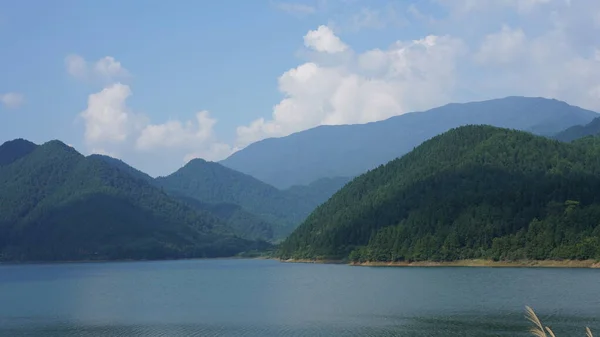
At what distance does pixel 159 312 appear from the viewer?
373ft

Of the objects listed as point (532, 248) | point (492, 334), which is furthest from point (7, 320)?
point (532, 248)

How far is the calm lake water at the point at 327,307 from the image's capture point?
285 ft

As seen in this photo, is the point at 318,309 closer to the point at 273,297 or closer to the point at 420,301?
the point at 420,301

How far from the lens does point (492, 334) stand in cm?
7731

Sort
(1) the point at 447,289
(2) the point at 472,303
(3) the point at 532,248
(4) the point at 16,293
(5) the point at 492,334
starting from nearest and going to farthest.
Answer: (5) the point at 492,334 < (2) the point at 472,303 < (1) the point at 447,289 < (4) the point at 16,293 < (3) the point at 532,248

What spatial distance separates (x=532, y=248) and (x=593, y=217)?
712 inches

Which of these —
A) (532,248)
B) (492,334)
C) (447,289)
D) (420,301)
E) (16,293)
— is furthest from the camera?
(532,248)

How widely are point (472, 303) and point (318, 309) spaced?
72.2ft

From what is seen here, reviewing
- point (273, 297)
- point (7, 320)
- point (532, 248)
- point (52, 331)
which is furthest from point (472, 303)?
point (532, 248)

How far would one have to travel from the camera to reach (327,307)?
363ft

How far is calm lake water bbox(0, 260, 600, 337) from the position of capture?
86.9 meters

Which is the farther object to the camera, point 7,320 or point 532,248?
point 532,248

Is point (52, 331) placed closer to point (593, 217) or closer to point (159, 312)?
point (159, 312)

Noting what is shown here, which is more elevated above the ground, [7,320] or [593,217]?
[593,217]
